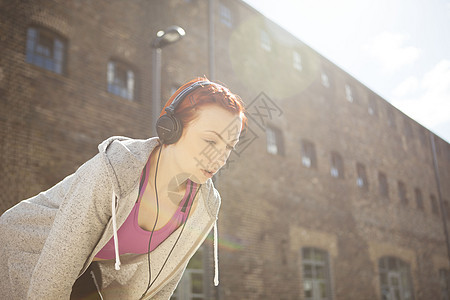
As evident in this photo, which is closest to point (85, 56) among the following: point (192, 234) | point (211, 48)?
point (211, 48)

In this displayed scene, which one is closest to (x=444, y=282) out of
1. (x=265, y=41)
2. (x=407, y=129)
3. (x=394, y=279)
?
(x=394, y=279)

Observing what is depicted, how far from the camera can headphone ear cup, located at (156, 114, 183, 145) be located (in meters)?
2.29

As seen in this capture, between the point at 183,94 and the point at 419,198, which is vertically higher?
the point at 419,198

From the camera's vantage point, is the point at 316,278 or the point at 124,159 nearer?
the point at 124,159

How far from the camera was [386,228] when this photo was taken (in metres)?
19.8

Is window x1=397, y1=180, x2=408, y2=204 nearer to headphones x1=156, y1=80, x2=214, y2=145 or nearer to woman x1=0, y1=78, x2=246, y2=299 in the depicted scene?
woman x1=0, y1=78, x2=246, y2=299

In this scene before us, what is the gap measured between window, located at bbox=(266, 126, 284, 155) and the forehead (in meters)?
12.4

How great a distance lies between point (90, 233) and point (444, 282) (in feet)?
87.6

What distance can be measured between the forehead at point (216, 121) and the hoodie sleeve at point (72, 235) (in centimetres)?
51

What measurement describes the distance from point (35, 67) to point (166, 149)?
781 cm

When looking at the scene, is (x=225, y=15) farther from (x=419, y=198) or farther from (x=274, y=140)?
(x=419, y=198)

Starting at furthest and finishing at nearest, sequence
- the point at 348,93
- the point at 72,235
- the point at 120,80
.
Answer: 1. the point at 348,93
2. the point at 120,80
3. the point at 72,235

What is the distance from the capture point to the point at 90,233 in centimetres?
204

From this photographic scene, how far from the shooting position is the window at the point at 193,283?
11.0 meters
